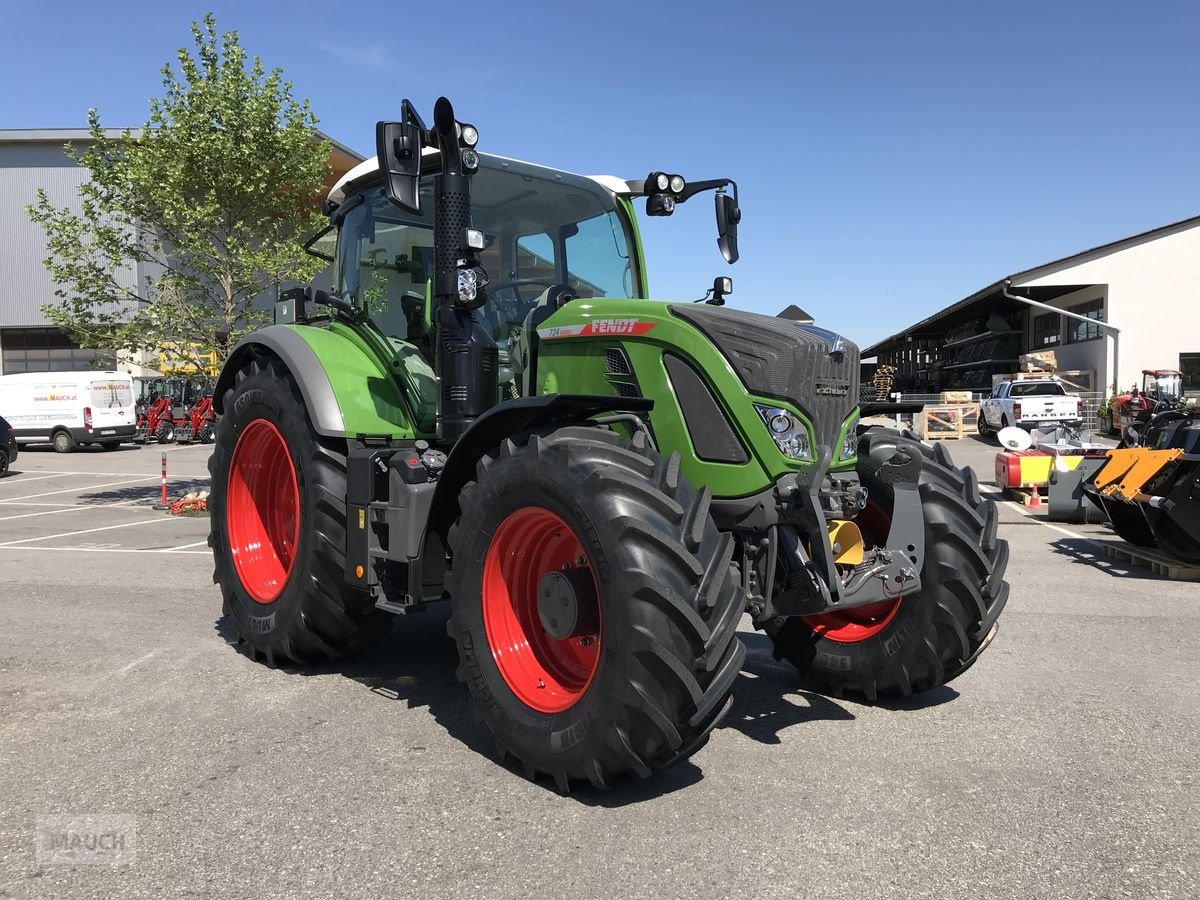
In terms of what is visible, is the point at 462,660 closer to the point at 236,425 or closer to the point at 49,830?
the point at 49,830

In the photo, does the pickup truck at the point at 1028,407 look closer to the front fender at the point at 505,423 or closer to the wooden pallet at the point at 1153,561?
the wooden pallet at the point at 1153,561

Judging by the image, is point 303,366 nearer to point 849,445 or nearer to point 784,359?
point 784,359

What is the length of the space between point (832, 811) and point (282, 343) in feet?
12.3

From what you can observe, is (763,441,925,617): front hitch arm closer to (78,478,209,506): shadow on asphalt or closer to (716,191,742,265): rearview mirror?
(716,191,742,265): rearview mirror

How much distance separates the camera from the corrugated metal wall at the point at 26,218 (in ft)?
117

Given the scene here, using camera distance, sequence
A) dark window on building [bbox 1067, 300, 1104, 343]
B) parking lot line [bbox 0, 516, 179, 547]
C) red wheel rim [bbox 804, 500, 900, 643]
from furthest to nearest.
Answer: dark window on building [bbox 1067, 300, 1104, 343]
parking lot line [bbox 0, 516, 179, 547]
red wheel rim [bbox 804, 500, 900, 643]

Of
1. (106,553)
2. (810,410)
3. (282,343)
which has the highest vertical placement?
(282,343)

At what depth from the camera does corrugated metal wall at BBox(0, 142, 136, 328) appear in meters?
35.7

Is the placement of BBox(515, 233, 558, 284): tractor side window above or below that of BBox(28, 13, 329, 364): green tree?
below

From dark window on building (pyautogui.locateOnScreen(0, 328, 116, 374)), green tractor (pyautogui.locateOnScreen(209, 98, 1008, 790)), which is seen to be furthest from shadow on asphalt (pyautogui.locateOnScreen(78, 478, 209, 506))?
dark window on building (pyautogui.locateOnScreen(0, 328, 116, 374))

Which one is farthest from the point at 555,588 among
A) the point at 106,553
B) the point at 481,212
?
the point at 106,553

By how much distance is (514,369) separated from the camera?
4562 millimetres

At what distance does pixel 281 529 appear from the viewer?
5727 millimetres

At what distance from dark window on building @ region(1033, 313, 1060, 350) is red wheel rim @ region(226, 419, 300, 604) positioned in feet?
126
